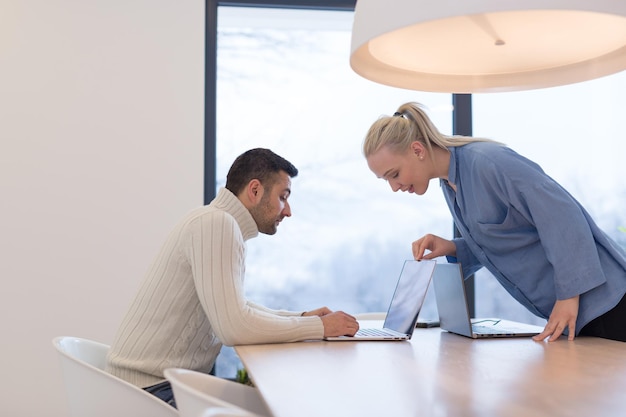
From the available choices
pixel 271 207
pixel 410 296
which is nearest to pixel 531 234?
pixel 410 296

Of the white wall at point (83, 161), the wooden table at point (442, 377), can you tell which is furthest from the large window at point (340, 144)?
the wooden table at point (442, 377)

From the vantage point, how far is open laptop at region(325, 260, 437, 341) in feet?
6.81

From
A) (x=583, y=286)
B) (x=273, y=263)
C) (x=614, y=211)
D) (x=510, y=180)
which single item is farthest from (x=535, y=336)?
(x=614, y=211)

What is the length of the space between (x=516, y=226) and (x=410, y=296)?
0.37 metres

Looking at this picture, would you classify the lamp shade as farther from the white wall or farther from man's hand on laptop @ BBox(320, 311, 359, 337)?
the white wall

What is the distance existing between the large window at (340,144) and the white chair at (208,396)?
2143 millimetres

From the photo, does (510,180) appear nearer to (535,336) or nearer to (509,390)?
(535,336)

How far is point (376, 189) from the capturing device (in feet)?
13.6

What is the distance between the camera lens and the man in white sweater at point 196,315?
1.93 m

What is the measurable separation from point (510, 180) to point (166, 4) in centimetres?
248

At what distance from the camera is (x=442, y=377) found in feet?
4.56

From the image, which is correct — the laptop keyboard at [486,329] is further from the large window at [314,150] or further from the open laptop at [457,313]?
the large window at [314,150]

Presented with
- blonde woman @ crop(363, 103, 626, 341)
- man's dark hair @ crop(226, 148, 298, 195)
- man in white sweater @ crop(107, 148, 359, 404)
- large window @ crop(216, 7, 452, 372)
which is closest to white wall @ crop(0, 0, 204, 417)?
large window @ crop(216, 7, 452, 372)

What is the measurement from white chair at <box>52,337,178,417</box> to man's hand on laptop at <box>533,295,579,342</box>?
3.21ft
